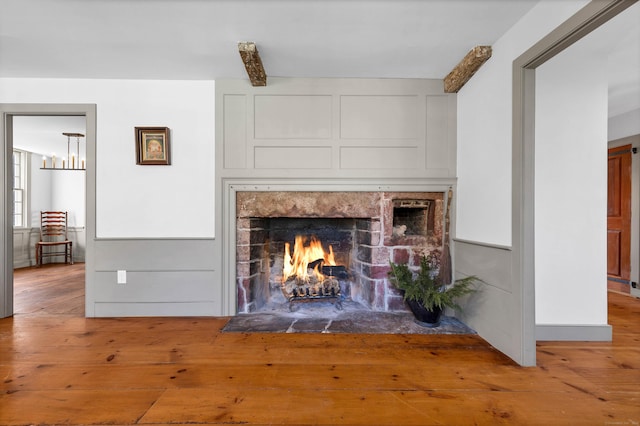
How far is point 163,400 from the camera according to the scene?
1482mm

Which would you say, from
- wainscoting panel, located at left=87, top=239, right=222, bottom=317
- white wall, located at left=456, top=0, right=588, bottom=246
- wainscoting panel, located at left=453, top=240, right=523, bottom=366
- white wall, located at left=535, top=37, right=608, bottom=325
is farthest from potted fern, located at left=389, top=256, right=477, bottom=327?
wainscoting panel, located at left=87, top=239, right=222, bottom=317

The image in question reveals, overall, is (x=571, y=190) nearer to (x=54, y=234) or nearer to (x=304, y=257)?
(x=304, y=257)

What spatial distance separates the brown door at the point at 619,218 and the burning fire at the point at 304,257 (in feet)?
12.4

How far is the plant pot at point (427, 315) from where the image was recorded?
239cm

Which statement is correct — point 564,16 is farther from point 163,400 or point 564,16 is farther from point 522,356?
point 163,400

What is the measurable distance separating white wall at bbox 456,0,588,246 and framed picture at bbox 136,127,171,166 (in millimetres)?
2775

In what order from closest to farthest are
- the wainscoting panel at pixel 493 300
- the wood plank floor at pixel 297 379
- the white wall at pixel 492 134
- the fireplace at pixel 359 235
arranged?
the wood plank floor at pixel 297 379
the white wall at pixel 492 134
the wainscoting panel at pixel 493 300
the fireplace at pixel 359 235

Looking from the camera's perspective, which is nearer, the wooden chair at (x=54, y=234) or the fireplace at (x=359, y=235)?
the fireplace at (x=359, y=235)

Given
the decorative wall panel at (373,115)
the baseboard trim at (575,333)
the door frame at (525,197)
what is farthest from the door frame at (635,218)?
the decorative wall panel at (373,115)

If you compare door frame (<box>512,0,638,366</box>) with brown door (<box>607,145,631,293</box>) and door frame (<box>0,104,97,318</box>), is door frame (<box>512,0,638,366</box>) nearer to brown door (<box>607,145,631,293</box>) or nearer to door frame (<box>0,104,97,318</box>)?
brown door (<box>607,145,631,293</box>)

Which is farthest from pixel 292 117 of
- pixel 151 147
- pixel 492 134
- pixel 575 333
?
pixel 575 333

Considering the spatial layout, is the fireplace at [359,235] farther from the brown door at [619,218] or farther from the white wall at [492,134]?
the brown door at [619,218]

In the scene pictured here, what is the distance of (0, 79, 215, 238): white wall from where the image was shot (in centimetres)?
266

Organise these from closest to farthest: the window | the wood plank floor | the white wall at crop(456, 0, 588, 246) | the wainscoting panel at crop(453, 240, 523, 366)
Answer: the wood plank floor → the white wall at crop(456, 0, 588, 246) → the wainscoting panel at crop(453, 240, 523, 366) → the window
